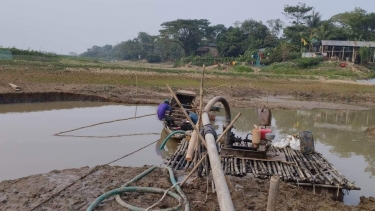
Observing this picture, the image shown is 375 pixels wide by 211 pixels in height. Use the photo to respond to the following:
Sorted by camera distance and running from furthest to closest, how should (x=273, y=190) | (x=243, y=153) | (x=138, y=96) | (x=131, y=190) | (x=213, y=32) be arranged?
(x=213, y=32) → (x=138, y=96) → (x=243, y=153) → (x=131, y=190) → (x=273, y=190)

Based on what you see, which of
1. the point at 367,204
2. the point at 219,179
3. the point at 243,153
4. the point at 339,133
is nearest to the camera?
the point at 219,179

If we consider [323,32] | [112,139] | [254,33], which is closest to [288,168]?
[112,139]

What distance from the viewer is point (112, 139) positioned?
10.6m

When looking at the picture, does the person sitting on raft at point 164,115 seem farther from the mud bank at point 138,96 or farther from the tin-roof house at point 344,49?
the tin-roof house at point 344,49

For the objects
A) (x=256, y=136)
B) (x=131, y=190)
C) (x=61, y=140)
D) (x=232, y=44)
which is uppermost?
(x=232, y=44)

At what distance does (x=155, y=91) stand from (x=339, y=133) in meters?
10.5

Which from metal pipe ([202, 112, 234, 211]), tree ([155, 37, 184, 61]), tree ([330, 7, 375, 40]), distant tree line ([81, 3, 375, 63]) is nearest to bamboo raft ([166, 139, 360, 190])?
metal pipe ([202, 112, 234, 211])

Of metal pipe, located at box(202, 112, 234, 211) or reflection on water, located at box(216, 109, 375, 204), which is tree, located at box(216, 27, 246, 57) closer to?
reflection on water, located at box(216, 109, 375, 204)

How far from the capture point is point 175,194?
206 inches

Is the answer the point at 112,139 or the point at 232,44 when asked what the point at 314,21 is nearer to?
the point at 232,44

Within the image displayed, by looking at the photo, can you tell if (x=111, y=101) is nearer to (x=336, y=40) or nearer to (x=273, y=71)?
(x=273, y=71)

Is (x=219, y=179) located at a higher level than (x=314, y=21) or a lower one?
lower

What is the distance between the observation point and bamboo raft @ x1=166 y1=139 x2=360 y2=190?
6.30 m

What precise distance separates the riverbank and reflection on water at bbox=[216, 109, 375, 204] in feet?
4.22
